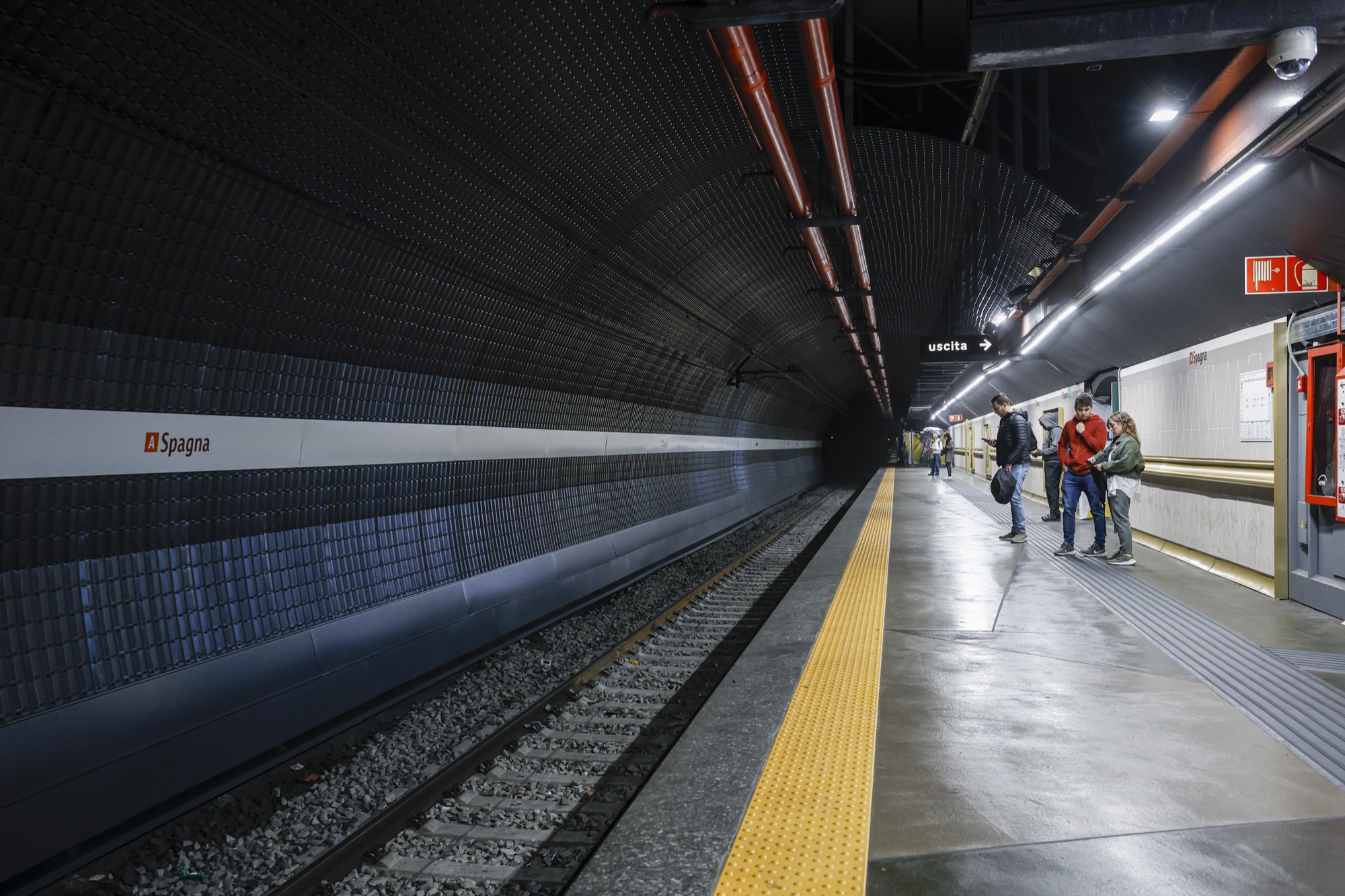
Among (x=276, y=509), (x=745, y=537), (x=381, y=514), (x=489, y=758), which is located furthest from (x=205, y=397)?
(x=745, y=537)

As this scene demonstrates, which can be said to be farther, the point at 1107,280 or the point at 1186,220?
the point at 1107,280

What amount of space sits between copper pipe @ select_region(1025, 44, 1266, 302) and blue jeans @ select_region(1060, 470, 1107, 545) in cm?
271

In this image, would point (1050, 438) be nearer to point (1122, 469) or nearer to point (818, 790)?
Answer: point (1122, 469)

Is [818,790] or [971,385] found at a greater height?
[971,385]

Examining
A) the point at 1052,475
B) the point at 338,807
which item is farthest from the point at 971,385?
the point at 338,807

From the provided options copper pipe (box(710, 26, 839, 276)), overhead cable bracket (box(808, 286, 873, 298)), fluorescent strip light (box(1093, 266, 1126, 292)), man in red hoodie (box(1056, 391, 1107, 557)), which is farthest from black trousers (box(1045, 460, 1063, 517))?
copper pipe (box(710, 26, 839, 276))

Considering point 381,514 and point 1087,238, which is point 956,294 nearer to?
point 1087,238

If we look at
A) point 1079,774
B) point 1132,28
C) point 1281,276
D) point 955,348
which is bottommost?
point 1079,774

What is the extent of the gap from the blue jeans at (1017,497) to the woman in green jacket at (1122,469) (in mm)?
1250

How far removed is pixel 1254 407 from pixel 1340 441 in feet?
4.94

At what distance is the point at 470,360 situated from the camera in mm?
7207

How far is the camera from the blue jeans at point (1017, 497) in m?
9.74

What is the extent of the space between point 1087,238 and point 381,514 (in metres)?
8.08

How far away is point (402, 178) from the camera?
203 inches
